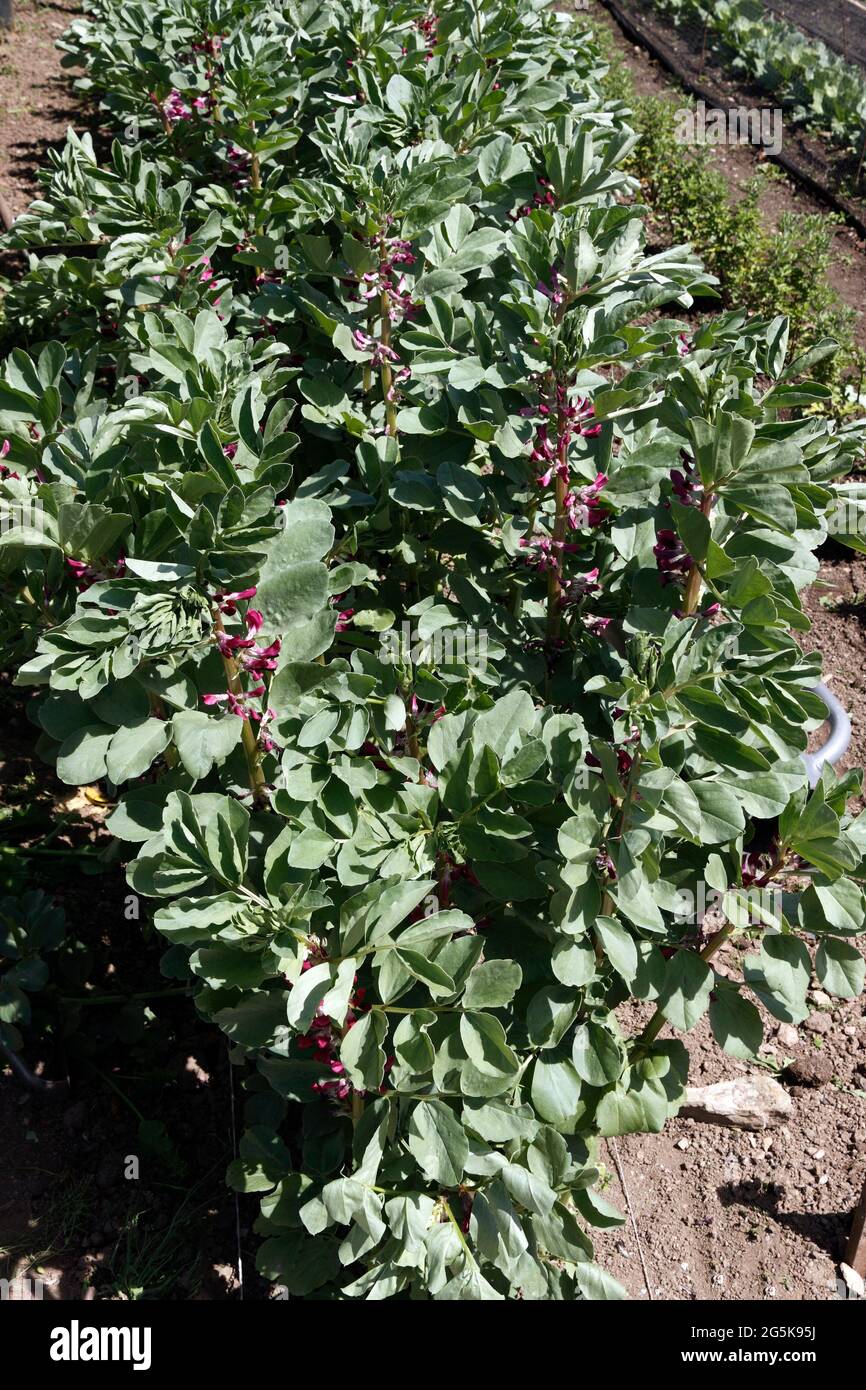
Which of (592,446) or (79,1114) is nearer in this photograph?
(592,446)

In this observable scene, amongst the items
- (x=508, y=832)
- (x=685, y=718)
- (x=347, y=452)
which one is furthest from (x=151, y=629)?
(x=347, y=452)

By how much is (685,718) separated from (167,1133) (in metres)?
1.72

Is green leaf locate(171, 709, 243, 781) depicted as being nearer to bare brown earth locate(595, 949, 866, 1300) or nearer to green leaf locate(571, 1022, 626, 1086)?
green leaf locate(571, 1022, 626, 1086)

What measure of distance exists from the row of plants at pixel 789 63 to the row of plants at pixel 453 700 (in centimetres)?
624

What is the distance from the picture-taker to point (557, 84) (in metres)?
3.45

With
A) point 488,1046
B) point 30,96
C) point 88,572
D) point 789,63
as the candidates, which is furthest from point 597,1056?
point 789,63

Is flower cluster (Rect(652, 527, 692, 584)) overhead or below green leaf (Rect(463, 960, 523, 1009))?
overhead

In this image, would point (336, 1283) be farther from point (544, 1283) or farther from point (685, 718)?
point (685, 718)

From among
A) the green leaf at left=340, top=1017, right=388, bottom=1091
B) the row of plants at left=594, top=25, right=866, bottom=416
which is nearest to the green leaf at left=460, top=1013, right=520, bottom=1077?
the green leaf at left=340, top=1017, right=388, bottom=1091

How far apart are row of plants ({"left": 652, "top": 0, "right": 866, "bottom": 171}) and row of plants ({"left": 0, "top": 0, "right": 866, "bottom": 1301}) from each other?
246 inches

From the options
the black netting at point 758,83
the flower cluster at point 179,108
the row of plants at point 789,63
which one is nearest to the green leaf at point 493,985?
the flower cluster at point 179,108

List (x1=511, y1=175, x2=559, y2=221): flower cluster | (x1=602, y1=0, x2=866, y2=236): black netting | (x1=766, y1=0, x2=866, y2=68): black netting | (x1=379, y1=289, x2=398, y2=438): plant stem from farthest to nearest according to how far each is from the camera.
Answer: (x1=766, y1=0, x2=866, y2=68): black netting → (x1=602, y1=0, x2=866, y2=236): black netting → (x1=511, y1=175, x2=559, y2=221): flower cluster → (x1=379, y1=289, x2=398, y2=438): plant stem

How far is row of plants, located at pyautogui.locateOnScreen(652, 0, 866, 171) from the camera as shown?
7594mm

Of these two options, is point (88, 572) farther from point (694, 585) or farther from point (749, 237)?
point (749, 237)
